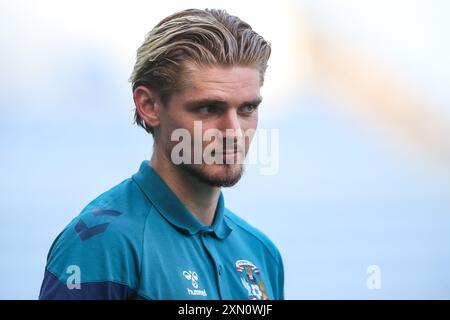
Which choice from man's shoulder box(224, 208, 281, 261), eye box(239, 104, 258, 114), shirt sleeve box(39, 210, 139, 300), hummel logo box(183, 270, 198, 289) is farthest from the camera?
man's shoulder box(224, 208, 281, 261)

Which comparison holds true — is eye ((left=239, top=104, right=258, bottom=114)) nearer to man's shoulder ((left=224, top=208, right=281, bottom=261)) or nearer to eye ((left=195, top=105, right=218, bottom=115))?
eye ((left=195, top=105, right=218, bottom=115))

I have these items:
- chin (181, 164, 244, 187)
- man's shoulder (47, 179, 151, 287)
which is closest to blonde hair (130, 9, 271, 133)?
chin (181, 164, 244, 187)

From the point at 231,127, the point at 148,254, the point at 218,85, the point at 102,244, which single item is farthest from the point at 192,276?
the point at 218,85

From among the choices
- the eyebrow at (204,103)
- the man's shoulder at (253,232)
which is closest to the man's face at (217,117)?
the eyebrow at (204,103)

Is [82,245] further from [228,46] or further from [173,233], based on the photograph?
[228,46]

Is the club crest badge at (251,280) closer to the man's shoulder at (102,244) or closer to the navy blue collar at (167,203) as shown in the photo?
the navy blue collar at (167,203)

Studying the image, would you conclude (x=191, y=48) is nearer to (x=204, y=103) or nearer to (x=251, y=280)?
(x=204, y=103)

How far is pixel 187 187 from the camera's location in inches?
76.6

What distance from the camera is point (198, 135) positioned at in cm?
184

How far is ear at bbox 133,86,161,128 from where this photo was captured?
1.96 metres

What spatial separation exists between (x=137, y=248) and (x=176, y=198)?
0.23 metres

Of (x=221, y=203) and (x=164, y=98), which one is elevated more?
(x=164, y=98)
